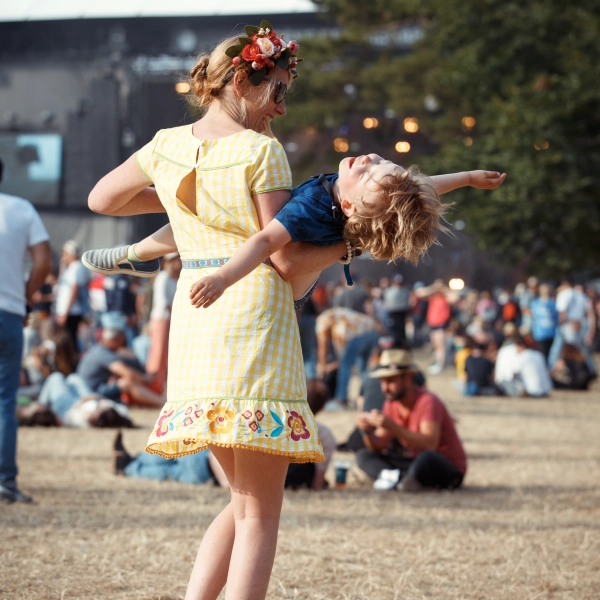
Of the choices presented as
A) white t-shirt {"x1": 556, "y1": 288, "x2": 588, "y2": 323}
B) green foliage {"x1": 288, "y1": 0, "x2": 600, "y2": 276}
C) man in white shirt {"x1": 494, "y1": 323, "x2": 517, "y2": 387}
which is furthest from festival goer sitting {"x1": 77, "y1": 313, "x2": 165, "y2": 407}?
green foliage {"x1": 288, "y1": 0, "x2": 600, "y2": 276}

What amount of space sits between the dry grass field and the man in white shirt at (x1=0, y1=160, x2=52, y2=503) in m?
0.29

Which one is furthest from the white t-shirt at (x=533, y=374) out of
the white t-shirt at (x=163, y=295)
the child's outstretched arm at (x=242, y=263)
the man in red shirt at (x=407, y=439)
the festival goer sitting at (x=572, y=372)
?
the child's outstretched arm at (x=242, y=263)

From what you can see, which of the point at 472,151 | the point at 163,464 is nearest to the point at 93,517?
the point at 163,464

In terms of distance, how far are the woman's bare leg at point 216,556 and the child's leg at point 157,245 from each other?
0.66m

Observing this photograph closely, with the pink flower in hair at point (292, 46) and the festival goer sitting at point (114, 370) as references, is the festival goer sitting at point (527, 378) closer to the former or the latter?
the festival goer sitting at point (114, 370)

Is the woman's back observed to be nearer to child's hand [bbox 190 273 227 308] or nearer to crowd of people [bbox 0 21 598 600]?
crowd of people [bbox 0 21 598 600]

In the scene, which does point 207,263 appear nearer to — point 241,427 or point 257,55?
point 241,427

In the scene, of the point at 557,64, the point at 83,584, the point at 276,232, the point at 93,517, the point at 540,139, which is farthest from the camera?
the point at 557,64

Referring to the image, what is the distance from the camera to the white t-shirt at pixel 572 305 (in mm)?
16078

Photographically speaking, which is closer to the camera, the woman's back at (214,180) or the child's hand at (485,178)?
the woman's back at (214,180)

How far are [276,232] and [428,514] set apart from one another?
3425 mm

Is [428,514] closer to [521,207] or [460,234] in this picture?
[521,207]

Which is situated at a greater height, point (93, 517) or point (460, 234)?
point (460, 234)

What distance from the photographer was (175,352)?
2607mm
